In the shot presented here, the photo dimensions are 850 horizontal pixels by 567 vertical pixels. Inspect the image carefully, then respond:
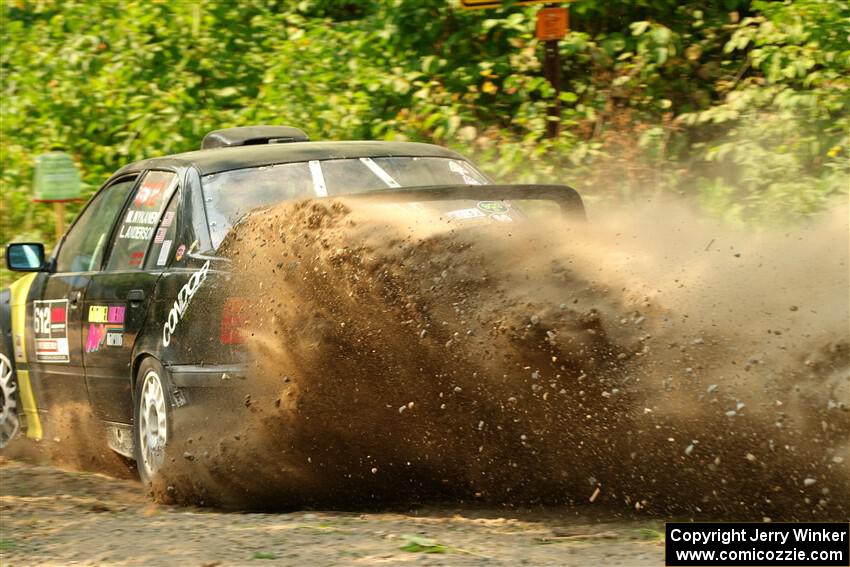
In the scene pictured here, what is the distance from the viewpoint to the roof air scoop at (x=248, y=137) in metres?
8.05

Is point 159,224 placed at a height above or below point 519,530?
above

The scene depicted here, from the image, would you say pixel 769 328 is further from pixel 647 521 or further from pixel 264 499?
pixel 264 499

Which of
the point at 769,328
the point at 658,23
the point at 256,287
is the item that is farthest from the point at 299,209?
the point at 658,23

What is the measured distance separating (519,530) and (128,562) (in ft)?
4.83

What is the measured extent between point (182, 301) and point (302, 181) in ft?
3.03

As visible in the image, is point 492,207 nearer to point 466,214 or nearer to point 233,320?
point 466,214

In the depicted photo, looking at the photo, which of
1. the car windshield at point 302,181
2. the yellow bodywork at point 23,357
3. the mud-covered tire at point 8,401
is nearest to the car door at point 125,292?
the car windshield at point 302,181

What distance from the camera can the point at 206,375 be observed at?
5.78m

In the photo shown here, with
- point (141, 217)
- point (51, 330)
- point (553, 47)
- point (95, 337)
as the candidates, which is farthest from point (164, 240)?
point (553, 47)

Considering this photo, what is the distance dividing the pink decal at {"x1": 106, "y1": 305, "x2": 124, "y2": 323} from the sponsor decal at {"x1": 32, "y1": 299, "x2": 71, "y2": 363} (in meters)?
0.67

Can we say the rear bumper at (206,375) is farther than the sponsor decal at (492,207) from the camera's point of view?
No

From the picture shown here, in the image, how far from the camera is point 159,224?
659 cm

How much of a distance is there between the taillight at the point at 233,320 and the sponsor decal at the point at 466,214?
1.02 meters

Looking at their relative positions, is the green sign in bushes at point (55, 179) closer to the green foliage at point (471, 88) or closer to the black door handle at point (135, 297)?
the green foliage at point (471, 88)
